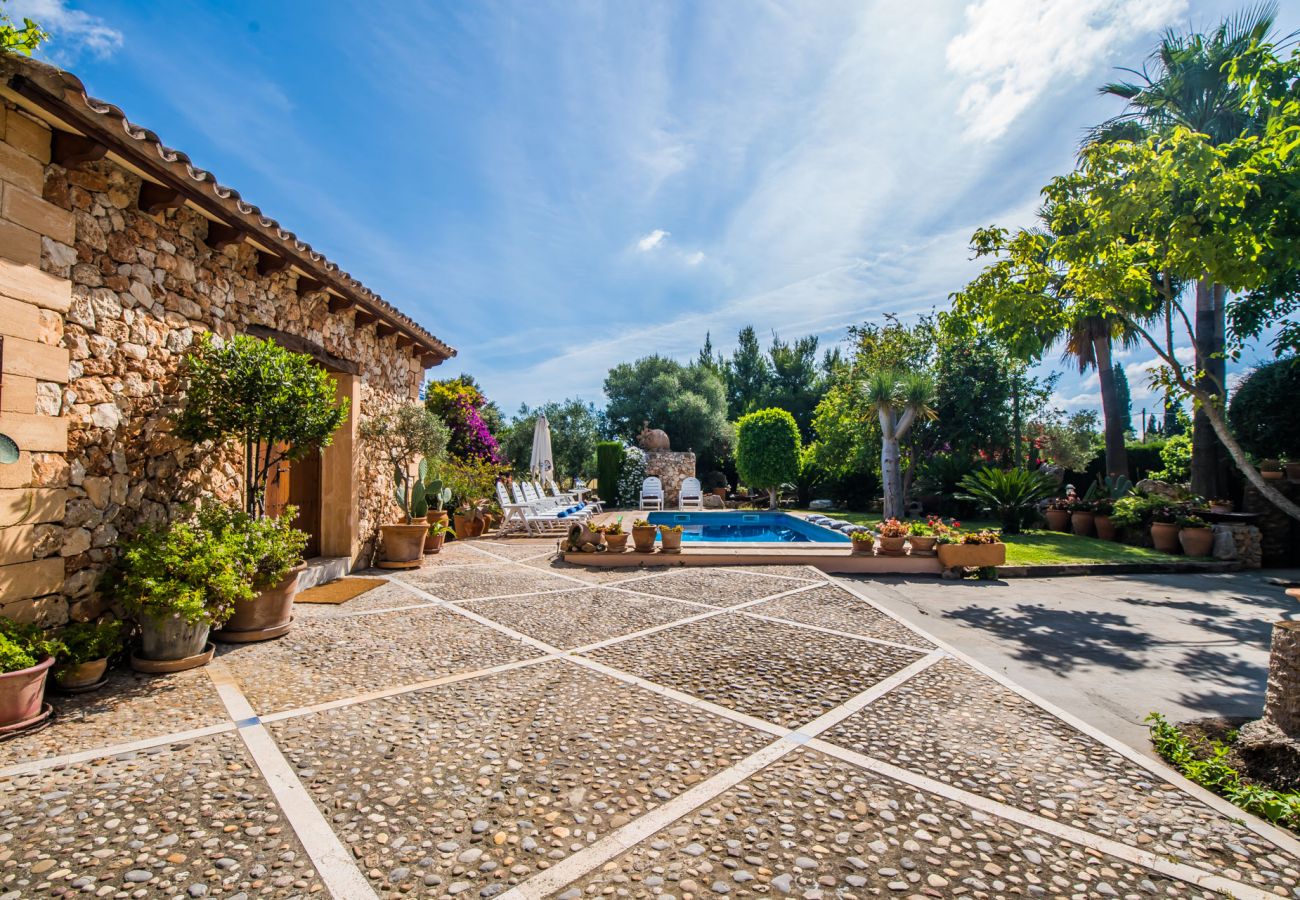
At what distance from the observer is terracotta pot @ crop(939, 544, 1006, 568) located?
7582 millimetres

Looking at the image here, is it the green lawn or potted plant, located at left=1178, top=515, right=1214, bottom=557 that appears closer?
the green lawn

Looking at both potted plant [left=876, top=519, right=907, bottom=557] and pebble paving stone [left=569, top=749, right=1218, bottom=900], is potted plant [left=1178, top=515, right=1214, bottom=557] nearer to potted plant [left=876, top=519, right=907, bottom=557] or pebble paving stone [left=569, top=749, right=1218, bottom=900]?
potted plant [left=876, top=519, right=907, bottom=557]

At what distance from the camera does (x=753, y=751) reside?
2.70 meters

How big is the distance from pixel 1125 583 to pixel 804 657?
5943 mm

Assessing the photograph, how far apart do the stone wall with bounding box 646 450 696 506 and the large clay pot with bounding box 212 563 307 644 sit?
53.7ft

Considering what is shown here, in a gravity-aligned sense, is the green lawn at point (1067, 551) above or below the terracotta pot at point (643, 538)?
below

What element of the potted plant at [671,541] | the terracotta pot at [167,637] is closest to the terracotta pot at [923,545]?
the potted plant at [671,541]

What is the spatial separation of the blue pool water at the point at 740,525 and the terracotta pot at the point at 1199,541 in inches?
232

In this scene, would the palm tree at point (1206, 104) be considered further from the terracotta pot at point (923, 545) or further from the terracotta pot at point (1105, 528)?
the terracotta pot at point (923, 545)

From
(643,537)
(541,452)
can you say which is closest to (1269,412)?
(643,537)

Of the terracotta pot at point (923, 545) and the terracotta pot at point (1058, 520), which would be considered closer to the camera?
the terracotta pot at point (923, 545)

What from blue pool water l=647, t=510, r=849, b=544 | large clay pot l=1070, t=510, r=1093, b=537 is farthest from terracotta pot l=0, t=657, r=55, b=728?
large clay pot l=1070, t=510, r=1093, b=537

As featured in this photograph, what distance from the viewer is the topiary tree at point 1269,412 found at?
932 cm

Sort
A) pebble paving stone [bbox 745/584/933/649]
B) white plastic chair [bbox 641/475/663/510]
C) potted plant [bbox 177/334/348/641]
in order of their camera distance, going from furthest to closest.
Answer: white plastic chair [bbox 641/475/663/510], pebble paving stone [bbox 745/584/933/649], potted plant [bbox 177/334/348/641]
